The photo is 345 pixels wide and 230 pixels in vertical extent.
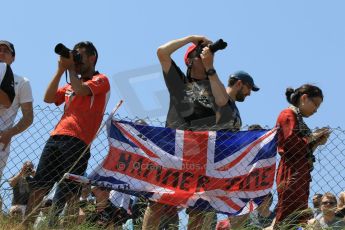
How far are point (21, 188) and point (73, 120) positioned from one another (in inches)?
30.7

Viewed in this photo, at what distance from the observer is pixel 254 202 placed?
7098 millimetres

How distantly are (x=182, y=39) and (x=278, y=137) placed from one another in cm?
123

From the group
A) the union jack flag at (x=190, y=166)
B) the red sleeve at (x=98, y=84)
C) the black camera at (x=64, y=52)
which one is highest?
the black camera at (x=64, y=52)

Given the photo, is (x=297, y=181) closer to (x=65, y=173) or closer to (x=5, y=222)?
(x=65, y=173)

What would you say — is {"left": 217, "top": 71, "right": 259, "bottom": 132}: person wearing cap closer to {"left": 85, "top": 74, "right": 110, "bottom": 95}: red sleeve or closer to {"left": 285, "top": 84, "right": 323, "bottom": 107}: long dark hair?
{"left": 285, "top": 84, "right": 323, "bottom": 107}: long dark hair

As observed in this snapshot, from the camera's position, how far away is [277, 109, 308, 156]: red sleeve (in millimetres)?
7039

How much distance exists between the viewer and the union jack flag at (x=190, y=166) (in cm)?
703

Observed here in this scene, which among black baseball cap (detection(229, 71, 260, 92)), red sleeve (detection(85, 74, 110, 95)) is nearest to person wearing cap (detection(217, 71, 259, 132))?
black baseball cap (detection(229, 71, 260, 92))

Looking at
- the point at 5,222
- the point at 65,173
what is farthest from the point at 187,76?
the point at 5,222

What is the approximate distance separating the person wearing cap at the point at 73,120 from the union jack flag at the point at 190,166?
21 cm

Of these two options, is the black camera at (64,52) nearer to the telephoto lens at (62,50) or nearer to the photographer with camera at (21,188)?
the telephoto lens at (62,50)

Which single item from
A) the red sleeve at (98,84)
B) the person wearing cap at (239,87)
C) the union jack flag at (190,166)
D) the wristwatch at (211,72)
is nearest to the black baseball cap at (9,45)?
the red sleeve at (98,84)

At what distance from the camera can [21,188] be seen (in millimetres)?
7180

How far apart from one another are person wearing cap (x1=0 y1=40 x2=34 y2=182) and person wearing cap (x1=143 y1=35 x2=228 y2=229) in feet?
4.03
